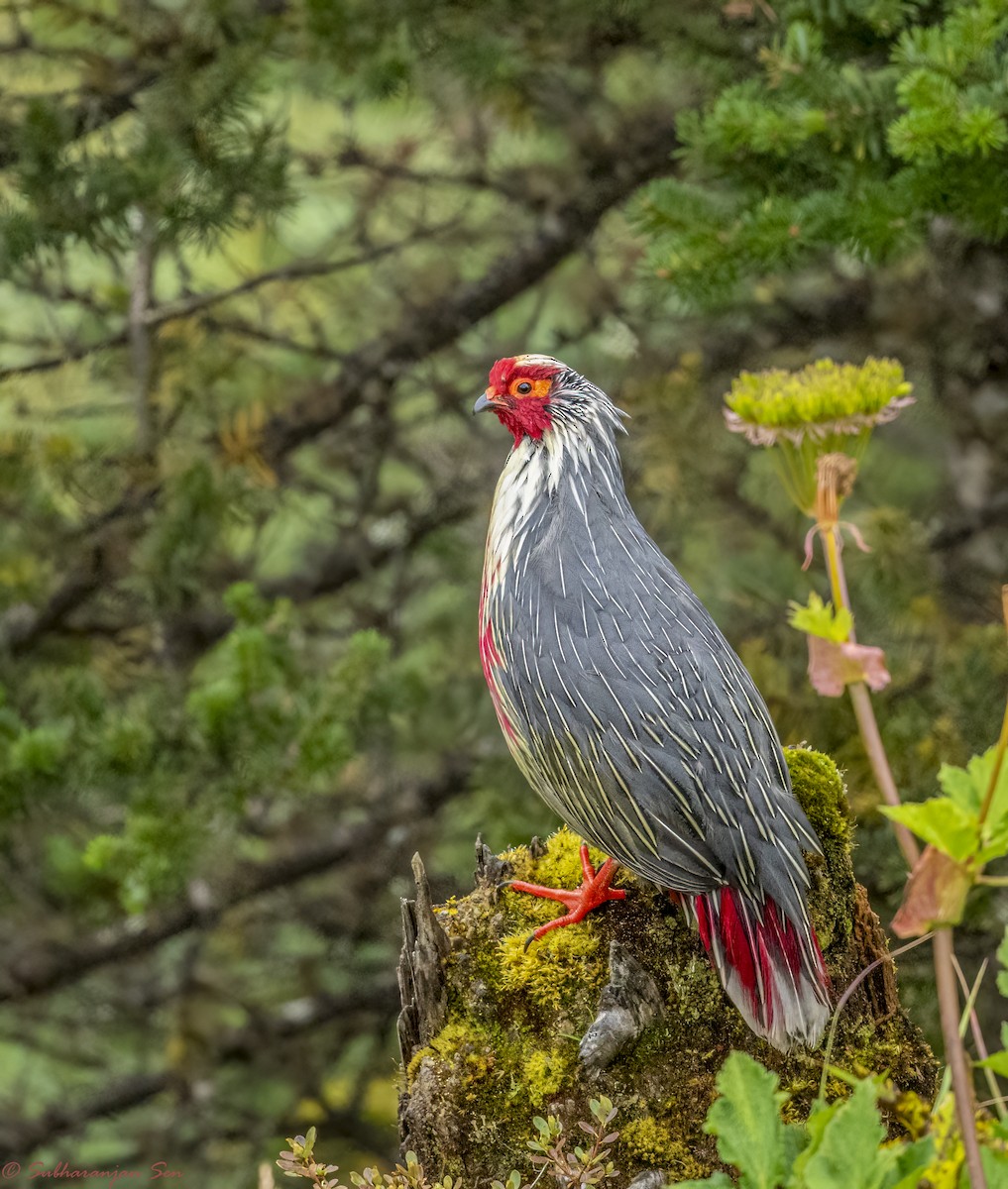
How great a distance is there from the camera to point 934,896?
91 cm

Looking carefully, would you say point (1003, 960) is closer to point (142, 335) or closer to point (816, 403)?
point (816, 403)

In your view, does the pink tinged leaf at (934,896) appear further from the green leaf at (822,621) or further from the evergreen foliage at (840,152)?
the evergreen foliage at (840,152)

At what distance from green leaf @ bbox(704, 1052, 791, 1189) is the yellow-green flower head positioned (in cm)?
56

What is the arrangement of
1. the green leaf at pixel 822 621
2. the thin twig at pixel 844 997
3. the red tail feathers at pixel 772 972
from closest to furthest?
the green leaf at pixel 822 621 < the thin twig at pixel 844 997 < the red tail feathers at pixel 772 972

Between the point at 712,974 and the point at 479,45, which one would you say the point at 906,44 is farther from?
the point at 712,974

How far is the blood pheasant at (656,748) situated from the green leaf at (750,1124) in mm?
603

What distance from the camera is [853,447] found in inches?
48.3

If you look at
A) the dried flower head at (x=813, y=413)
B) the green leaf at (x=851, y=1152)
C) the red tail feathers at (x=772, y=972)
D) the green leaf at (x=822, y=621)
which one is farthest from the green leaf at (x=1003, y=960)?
the red tail feathers at (x=772, y=972)

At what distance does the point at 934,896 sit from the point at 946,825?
0.18 feet

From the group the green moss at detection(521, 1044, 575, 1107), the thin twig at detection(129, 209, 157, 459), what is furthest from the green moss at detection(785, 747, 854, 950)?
the thin twig at detection(129, 209, 157, 459)

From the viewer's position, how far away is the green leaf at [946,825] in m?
0.90

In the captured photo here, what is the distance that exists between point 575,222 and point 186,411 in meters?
1.17

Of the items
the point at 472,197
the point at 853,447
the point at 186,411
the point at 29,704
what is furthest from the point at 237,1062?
the point at 853,447

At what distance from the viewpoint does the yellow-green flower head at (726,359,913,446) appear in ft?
3.81
